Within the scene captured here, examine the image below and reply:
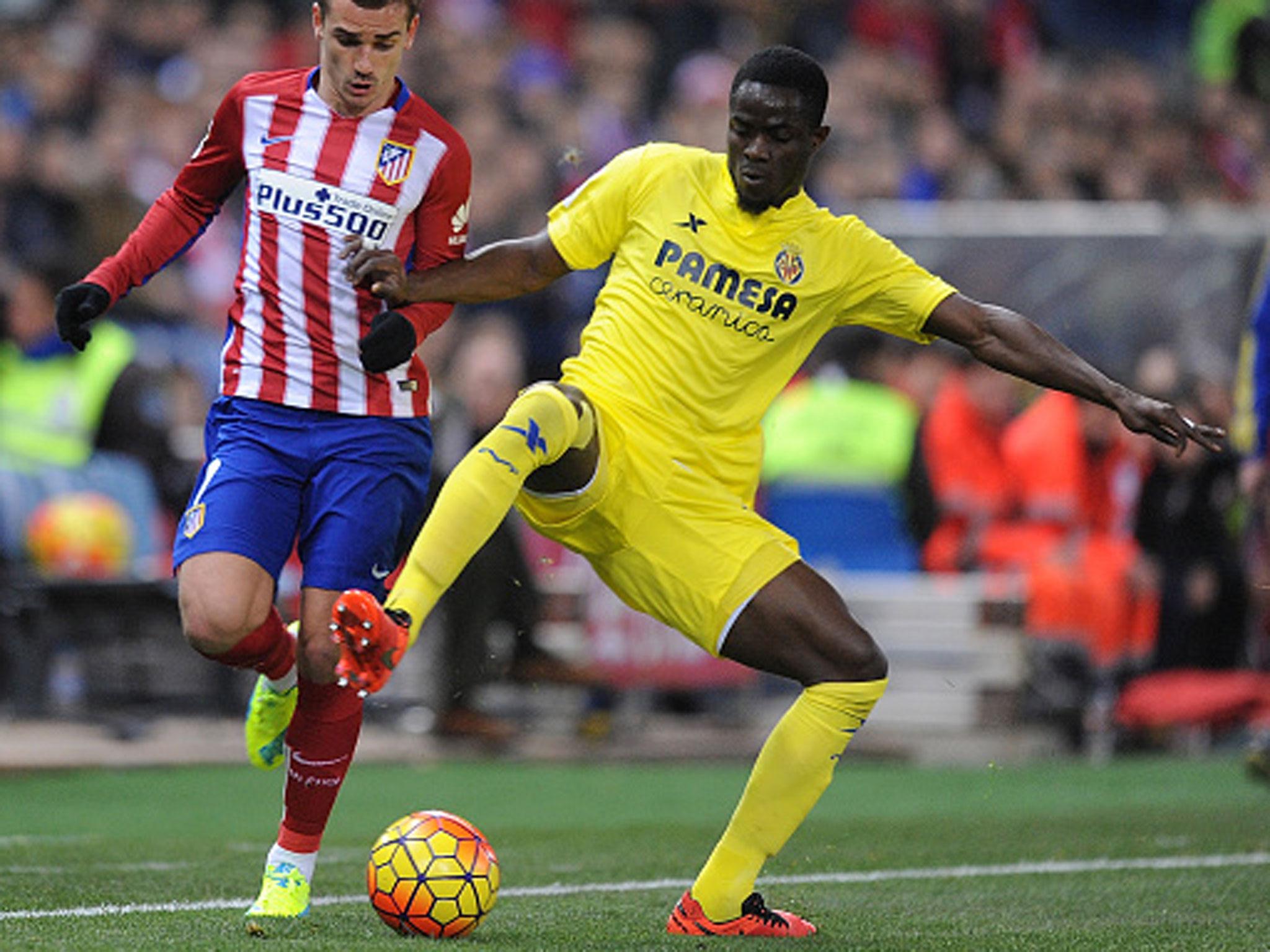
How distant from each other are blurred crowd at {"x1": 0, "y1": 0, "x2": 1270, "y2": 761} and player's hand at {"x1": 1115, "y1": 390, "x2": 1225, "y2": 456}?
21.7 ft

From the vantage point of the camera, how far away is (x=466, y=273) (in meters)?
6.51

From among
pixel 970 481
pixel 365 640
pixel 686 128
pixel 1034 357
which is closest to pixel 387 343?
pixel 365 640

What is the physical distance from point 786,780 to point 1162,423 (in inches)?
55.0

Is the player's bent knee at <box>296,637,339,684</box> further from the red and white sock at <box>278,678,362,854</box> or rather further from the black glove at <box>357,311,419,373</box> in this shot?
the black glove at <box>357,311,419,373</box>

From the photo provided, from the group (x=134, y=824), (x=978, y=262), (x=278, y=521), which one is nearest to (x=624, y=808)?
(x=134, y=824)

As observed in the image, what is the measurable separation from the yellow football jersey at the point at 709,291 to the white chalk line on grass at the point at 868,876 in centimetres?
159

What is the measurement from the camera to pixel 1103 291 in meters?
15.1

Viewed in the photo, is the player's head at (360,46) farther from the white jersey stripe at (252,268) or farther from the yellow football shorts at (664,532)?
the yellow football shorts at (664,532)

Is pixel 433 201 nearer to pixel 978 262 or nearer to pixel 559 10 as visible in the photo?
pixel 978 262

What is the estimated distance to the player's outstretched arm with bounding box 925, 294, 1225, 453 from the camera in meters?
6.34

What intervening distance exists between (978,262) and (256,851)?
815 centimetres

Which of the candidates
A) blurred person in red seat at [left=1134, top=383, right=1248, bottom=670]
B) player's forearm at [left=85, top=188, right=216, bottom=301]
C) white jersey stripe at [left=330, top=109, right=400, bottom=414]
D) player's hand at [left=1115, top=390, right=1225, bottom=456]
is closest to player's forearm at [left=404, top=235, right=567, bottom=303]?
white jersey stripe at [left=330, top=109, right=400, bottom=414]

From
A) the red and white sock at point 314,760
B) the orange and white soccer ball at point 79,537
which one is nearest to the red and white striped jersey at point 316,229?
the red and white sock at point 314,760

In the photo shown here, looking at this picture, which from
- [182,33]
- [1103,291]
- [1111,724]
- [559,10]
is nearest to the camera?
[1111,724]
